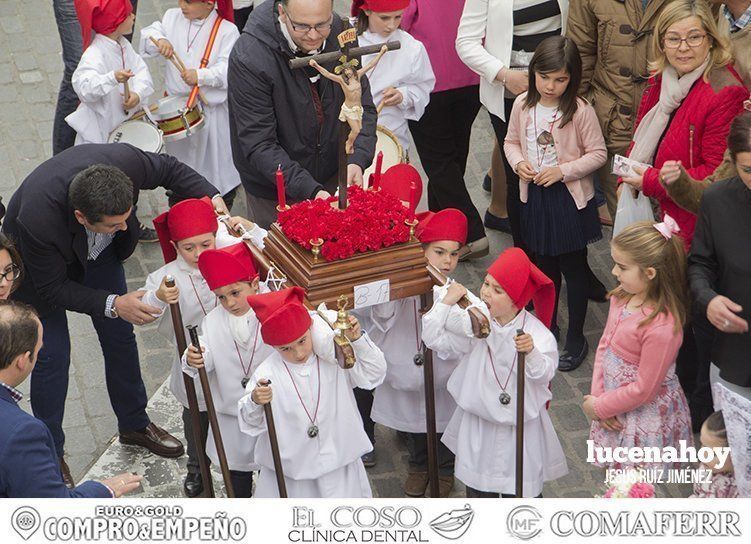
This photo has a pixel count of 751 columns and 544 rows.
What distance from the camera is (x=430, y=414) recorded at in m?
5.96

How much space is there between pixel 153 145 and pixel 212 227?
6.13 feet

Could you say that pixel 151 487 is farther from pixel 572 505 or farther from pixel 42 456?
pixel 572 505

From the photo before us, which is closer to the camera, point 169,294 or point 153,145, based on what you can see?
point 169,294

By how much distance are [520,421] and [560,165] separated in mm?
2101

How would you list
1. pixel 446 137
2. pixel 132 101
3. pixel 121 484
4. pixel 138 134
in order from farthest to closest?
pixel 446 137 < pixel 132 101 < pixel 138 134 < pixel 121 484

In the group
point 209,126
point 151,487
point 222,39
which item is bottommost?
point 151,487

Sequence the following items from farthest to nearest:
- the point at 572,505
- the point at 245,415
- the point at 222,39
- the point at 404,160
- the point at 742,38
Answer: the point at 222,39 → the point at 404,160 → the point at 742,38 → the point at 245,415 → the point at 572,505

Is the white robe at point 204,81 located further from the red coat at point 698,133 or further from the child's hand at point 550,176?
the red coat at point 698,133

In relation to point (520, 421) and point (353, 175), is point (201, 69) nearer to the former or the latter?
point (353, 175)

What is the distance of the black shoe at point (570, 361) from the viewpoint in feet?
24.6

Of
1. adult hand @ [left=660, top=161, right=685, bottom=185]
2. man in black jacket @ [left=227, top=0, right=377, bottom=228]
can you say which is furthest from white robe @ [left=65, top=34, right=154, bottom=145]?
adult hand @ [left=660, top=161, right=685, bottom=185]

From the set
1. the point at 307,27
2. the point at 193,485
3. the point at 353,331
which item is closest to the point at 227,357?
the point at 353,331

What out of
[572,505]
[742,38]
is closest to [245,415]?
[572,505]

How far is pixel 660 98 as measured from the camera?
21.8 feet
